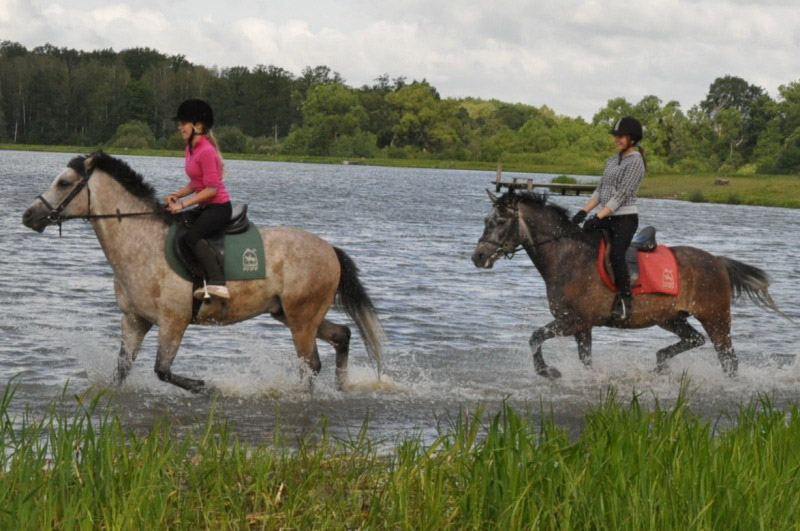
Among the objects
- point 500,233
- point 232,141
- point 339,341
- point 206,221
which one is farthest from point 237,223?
point 232,141

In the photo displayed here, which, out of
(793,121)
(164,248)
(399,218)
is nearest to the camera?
(164,248)

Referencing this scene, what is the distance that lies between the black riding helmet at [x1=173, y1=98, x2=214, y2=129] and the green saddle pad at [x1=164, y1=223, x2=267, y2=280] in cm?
97

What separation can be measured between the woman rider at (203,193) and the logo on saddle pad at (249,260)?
10.7 inches

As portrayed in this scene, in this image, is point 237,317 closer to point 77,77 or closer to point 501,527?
point 501,527

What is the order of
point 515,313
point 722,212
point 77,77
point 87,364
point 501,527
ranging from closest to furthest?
point 501,527, point 87,364, point 515,313, point 722,212, point 77,77

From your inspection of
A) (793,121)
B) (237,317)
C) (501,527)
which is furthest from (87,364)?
(793,121)

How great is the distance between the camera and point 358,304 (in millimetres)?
11242

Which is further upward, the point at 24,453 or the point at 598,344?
the point at 24,453

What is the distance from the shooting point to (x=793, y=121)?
132500 millimetres

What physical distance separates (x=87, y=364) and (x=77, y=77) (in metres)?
178

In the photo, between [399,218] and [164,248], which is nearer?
[164,248]

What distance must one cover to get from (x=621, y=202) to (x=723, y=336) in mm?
2160

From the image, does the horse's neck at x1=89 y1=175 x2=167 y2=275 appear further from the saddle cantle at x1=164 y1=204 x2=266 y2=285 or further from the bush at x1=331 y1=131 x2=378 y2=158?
the bush at x1=331 y1=131 x2=378 y2=158

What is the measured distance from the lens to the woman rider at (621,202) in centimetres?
1155
